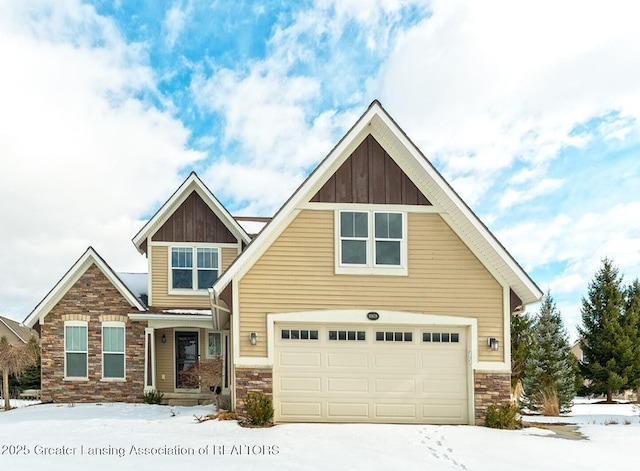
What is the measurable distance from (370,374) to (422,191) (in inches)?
177

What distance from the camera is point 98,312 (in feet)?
57.9

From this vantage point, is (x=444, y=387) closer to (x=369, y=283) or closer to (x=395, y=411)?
(x=395, y=411)

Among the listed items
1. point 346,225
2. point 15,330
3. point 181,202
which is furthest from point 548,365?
point 15,330

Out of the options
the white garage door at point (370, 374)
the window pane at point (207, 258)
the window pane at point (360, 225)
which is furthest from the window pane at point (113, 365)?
the window pane at point (360, 225)

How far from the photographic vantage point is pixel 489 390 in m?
12.2

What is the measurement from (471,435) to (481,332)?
8.39 feet

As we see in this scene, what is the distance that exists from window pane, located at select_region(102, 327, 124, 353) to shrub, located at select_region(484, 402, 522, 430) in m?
11.8

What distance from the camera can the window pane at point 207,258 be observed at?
18359 millimetres

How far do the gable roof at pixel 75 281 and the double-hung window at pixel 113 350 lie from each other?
1.10 meters

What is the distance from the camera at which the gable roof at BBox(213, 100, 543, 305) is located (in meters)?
12.0

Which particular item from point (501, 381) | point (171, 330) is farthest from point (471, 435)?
point (171, 330)

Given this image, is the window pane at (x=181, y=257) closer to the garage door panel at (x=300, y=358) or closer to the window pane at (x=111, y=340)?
the window pane at (x=111, y=340)

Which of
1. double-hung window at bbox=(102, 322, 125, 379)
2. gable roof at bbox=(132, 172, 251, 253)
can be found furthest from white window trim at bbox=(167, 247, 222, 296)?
double-hung window at bbox=(102, 322, 125, 379)

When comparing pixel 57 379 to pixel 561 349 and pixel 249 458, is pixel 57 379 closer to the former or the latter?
pixel 249 458
